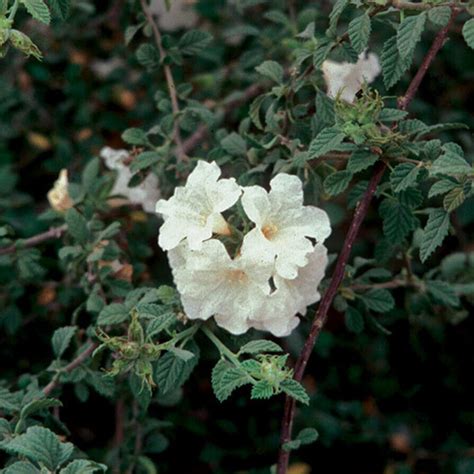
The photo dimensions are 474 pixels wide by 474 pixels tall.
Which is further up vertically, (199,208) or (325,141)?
(325,141)

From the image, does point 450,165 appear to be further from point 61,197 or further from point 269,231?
point 61,197

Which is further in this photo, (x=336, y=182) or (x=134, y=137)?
(x=134, y=137)

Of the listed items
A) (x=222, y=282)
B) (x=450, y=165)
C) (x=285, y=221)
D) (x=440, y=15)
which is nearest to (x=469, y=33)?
(x=440, y=15)

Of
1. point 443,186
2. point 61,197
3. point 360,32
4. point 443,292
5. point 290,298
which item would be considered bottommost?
point 443,292

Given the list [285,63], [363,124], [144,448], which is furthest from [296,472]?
[363,124]

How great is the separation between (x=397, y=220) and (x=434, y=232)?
0.15 m

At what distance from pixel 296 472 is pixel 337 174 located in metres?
1.05

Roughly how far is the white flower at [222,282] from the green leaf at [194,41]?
23.0 inches

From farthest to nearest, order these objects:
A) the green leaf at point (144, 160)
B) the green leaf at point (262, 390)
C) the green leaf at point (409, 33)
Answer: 1. the green leaf at point (144, 160)
2. the green leaf at point (409, 33)
3. the green leaf at point (262, 390)

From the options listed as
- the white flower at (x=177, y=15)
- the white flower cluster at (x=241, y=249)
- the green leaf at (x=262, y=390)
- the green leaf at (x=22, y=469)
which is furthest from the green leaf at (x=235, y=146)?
the white flower at (x=177, y=15)

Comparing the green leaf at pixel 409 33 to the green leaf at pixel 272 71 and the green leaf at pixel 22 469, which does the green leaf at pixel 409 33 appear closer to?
the green leaf at pixel 272 71

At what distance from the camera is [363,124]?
142 centimetres

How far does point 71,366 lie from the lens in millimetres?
1684

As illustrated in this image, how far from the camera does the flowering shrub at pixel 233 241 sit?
145 cm
